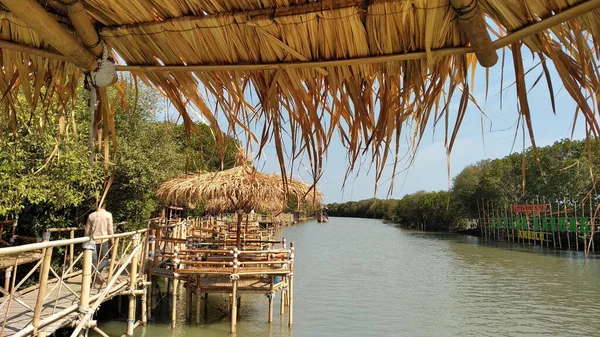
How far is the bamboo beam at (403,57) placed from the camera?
1130 mm

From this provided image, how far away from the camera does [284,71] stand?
159 centimetres

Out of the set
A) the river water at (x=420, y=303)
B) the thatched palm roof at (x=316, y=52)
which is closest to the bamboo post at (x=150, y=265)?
the river water at (x=420, y=303)

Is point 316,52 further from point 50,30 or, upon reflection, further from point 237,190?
point 237,190

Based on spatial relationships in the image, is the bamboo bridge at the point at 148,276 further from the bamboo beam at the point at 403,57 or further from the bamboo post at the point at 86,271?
the bamboo beam at the point at 403,57

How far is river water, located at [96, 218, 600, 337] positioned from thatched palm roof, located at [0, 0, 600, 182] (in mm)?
7531

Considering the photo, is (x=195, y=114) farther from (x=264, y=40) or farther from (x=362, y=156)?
(x=362, y=156)

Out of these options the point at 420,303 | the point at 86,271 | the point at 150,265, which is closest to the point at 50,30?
the point at 86,271

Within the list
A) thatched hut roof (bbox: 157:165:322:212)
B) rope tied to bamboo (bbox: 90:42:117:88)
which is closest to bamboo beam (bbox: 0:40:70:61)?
rope tied to bamboo (bbox: 90:42:117:88)

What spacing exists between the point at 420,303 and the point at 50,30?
498 inches

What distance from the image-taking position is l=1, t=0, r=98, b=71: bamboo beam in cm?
132

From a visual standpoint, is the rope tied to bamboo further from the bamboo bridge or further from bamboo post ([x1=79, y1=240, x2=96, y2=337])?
the bamboo bridge

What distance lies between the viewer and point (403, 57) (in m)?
1.42

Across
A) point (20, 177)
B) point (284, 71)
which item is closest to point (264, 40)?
point (284, 71)

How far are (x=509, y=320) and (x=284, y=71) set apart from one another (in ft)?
37.2
